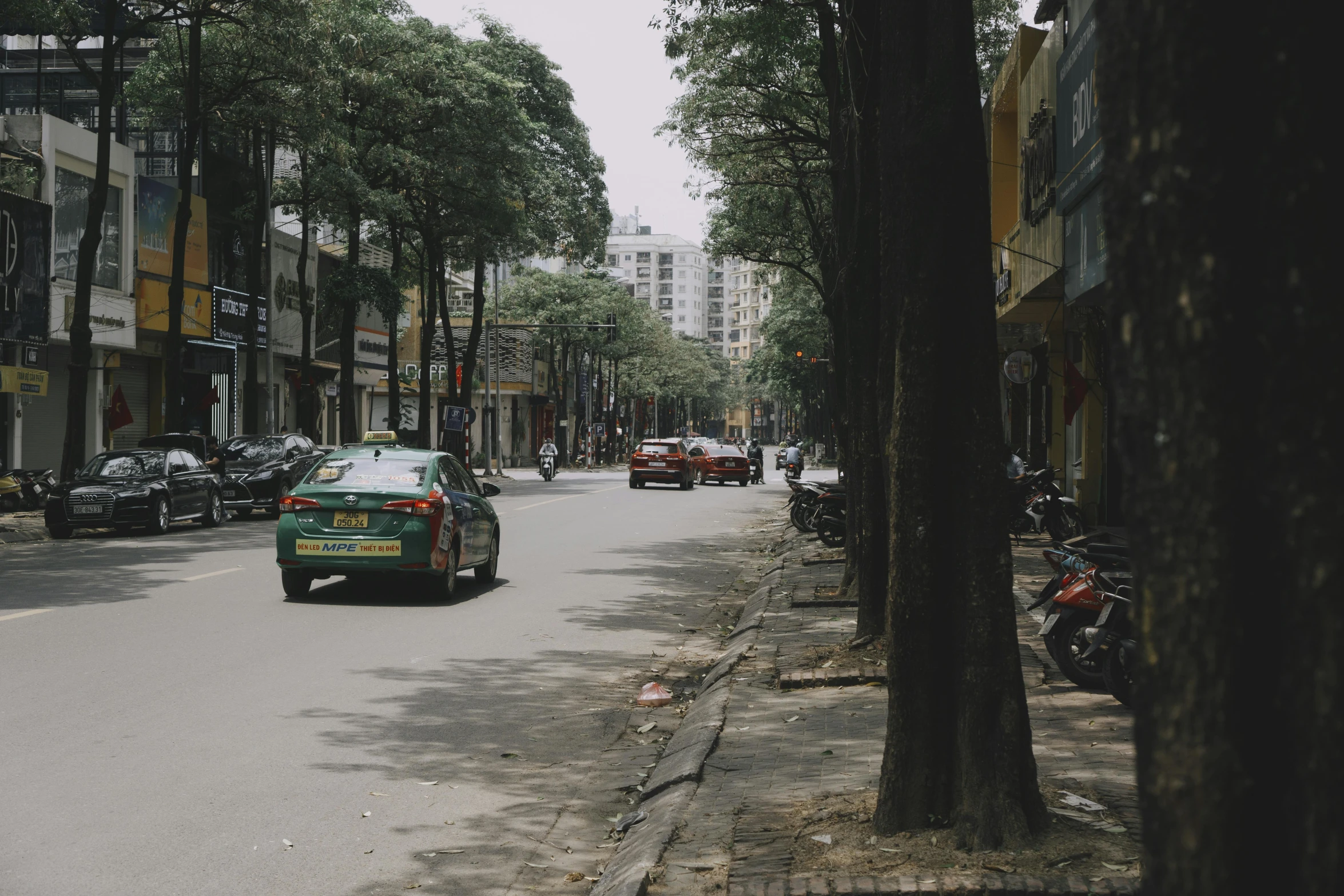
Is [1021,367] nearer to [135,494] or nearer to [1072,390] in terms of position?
[1072,390]

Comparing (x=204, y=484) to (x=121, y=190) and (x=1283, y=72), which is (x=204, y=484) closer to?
(x=121, y=190)

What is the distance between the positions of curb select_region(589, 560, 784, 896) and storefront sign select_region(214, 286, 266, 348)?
32.6m

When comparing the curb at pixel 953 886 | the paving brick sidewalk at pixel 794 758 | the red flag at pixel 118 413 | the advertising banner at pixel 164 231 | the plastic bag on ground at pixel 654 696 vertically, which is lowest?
the plastic bag on ground at pixel 654 696

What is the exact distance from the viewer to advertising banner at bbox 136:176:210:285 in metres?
35.4

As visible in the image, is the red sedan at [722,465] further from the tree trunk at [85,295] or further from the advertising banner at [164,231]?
the tree trunk at [85,295]

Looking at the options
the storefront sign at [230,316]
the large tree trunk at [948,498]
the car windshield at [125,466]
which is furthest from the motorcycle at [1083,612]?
the storefront sign at [230,316]

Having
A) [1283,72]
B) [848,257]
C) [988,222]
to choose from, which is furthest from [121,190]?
[1283,72]

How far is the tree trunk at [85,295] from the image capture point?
24672mm

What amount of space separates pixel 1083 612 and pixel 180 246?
24.9 meters

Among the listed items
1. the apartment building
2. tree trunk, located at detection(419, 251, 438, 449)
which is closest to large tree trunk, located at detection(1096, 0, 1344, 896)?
tree trunk, located at detection(419, 251, 438, 449)

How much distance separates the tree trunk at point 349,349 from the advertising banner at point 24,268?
7433 millimetres

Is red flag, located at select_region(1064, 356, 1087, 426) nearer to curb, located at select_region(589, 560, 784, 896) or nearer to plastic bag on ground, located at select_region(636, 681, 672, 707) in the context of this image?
curb, located at select_region(589, 560, 784, 896)

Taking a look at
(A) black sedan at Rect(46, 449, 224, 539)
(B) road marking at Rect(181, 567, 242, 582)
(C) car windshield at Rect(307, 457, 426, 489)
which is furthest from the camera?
(A) black sedan at Rect(46, 449, 224, 539)

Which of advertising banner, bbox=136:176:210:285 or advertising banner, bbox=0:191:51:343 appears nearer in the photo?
advertising banner, bbox=0:191:51:343
